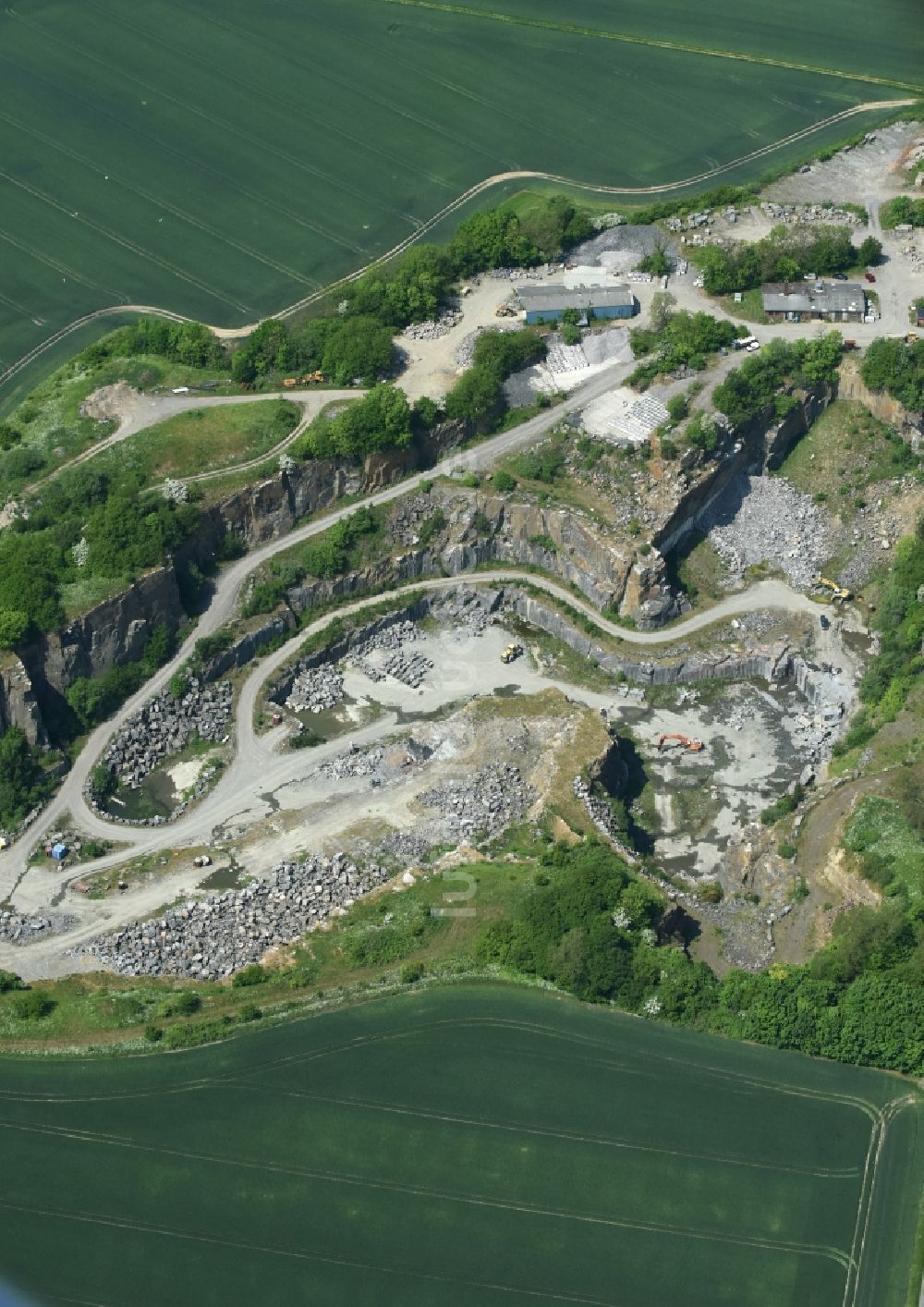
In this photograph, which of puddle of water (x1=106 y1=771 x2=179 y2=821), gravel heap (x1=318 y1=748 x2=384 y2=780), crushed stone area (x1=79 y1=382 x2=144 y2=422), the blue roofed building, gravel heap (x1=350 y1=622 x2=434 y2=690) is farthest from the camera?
the blue roofed building

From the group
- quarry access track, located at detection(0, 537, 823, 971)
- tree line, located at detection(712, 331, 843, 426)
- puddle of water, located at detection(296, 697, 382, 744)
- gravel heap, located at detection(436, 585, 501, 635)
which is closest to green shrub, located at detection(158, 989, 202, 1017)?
quarry access track, located at detection(0, 537, 823, 971)

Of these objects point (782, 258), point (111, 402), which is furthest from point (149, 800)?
point (782, 258)

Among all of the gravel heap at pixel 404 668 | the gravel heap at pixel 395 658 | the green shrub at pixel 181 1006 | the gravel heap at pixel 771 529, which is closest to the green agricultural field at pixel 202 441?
the gravel heap at pixel 395 658

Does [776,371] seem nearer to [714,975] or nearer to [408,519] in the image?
[408,519]

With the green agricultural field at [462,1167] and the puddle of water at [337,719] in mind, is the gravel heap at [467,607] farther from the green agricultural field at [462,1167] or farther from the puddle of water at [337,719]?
the green agricultural field at [462,1167]

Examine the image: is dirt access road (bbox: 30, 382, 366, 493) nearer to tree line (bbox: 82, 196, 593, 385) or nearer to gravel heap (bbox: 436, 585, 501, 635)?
tree line (bbox: 82, 196, 593, 385)
